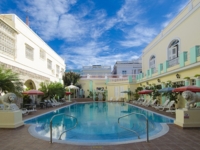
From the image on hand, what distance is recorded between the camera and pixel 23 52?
16078 millimetres

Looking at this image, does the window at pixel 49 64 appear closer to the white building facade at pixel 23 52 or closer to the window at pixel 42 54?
the white building facade at pixel 23 52

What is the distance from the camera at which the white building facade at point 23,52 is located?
42.6 ft

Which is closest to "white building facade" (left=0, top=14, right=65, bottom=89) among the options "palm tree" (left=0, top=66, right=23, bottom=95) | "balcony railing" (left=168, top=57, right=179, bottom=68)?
"palm tree" (left=0, top=66, right=23, bottom=95)

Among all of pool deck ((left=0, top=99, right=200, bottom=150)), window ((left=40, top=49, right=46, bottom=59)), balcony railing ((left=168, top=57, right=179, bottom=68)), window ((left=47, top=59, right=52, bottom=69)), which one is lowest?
pool deck ((left=0, top=99, right=200, bottom=150))

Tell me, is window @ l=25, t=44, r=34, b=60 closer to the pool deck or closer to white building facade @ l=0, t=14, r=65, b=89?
white building facade @ l=0, t=14, r=65, b=89

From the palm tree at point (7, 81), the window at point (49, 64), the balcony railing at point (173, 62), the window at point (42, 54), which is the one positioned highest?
the window at point (42, 54)

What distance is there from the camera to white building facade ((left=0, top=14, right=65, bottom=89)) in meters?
13.0

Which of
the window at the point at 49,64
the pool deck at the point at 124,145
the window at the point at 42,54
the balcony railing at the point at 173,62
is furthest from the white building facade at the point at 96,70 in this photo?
the pool deck at the point at 124,145

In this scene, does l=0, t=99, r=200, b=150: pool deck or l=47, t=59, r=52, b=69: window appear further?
l=47, t=59, r=52, b=69: window

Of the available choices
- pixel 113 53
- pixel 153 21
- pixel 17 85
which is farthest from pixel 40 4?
pixel 113 53

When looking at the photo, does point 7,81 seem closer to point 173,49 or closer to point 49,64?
point 173,49

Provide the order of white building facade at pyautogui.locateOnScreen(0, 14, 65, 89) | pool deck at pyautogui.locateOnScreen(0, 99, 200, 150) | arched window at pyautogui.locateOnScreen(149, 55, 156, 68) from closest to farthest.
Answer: pool deck at pyautogui.locateOnScreen(0, 99, 200, 150) < white building facade at pyautogui.locateOnScreen(0, 14, 65, 89) < arched window at pyautogui.locateOnScreen(149, 55, 156, 68)

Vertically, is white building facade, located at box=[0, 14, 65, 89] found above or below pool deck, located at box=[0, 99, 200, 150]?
above

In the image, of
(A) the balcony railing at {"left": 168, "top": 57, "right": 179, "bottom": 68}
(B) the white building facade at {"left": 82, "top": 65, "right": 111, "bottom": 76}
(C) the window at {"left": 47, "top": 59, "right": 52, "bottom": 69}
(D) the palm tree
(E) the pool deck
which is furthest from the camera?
(B) the white building facade at {"left": 82, "top": 65, "right": 111, "bottom": 76}
